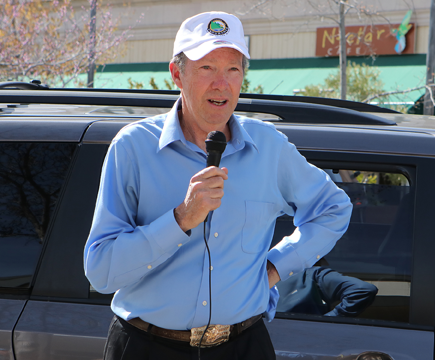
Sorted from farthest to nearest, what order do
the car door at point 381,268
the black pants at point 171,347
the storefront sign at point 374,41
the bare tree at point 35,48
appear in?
the storefront sign at point 374,41
the bare tree at point 35,48
the car door at point 381,268
the black pants at point 171,347

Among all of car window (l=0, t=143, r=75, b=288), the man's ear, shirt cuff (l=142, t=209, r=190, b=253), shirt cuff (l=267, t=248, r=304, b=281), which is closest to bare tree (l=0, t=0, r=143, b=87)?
car window (l=0, t=143, r=75, b=288)

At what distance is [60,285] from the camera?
2074mm

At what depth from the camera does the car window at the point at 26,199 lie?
2.11 m

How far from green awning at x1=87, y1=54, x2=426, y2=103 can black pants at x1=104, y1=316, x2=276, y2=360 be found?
37.7 feet

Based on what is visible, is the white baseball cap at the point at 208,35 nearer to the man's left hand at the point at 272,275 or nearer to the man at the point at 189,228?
the man at the point at 189,228

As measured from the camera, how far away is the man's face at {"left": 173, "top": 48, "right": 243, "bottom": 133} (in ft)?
5.57

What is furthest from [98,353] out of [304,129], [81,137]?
[304,129]

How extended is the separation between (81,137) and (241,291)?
95 centimetres

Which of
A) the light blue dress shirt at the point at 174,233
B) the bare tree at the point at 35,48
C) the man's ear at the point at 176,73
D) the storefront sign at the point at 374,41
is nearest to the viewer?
the light blue dress shirt at the point at 174,233

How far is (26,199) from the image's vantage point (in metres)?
2.15

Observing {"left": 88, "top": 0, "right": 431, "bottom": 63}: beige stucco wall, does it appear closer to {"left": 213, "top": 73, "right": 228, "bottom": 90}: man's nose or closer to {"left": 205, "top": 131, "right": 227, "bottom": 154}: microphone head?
{"left": 213, "top": 73, "right": 228, "bottom": 90}: man's nose

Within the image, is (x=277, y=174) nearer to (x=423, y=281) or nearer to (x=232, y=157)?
(x=232, y=157)

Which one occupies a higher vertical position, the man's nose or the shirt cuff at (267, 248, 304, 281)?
the man's nose

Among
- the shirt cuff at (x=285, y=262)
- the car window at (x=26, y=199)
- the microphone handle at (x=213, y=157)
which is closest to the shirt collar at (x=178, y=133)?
the microphone handle at (x=213, y=157)
